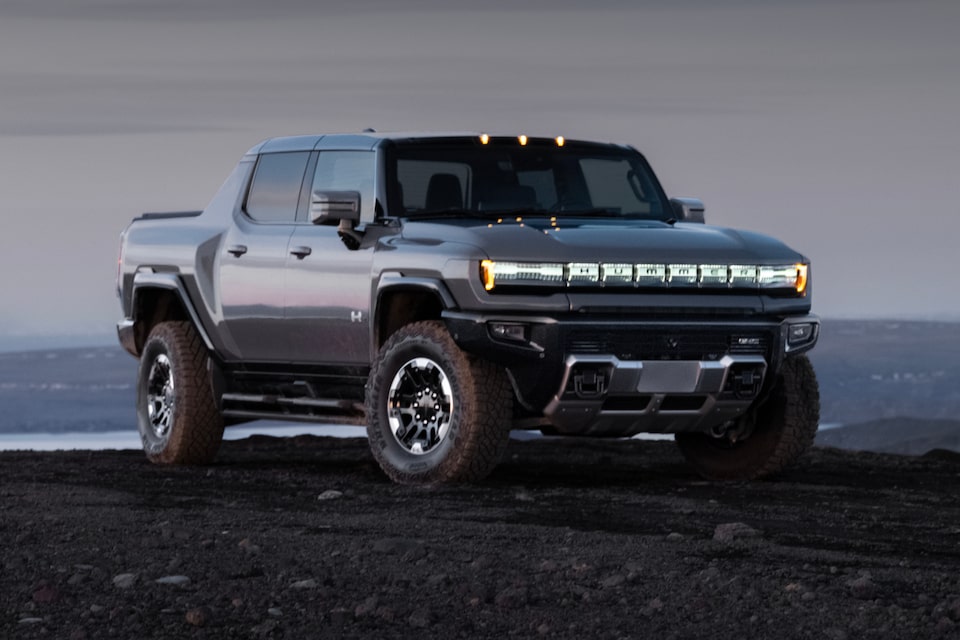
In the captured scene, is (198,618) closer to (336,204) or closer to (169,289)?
(336,204)

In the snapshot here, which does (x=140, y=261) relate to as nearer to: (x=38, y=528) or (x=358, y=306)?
(x=358, y=306)

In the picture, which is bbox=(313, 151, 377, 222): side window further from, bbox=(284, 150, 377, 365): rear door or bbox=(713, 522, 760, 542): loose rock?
bbox=(713, 522, 760, 542): loose rock

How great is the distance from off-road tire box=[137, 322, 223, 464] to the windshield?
236 centimetres

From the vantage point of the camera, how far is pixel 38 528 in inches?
356

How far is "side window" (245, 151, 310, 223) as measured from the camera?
12617 mm

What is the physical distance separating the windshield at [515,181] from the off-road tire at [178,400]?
236 centimetres

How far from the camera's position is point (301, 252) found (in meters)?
12.0

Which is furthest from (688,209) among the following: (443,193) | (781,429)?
(443,193)

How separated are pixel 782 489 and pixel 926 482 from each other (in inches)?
69.4

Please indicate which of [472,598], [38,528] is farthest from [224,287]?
[472,598]

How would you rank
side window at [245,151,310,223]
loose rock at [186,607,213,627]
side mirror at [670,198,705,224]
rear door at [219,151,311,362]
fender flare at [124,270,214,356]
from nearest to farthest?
loose rock at [186,607,213,627] → rear door at [219,151,311,362] → side window at [245,151,310,223] → side mirror at [670,198,705,224] → fender flare at [124,270,214,356]

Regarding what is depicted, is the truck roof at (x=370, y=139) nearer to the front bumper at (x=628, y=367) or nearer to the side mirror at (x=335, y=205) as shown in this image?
the side mirror at (x=335, y=205)

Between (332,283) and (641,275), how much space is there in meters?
2.02

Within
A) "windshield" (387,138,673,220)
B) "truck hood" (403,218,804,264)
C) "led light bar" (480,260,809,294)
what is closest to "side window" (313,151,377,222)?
"windshield" (387,138,673,220)
